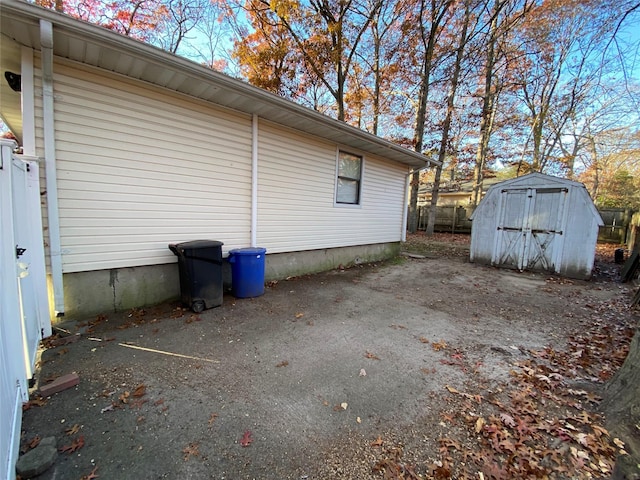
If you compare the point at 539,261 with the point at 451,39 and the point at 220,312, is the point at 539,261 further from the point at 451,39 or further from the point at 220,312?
the point at 451,39

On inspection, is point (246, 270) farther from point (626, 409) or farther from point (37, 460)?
point (626, 409)

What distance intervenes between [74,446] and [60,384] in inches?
31.1

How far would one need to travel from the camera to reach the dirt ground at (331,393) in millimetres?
1689

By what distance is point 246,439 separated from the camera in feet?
6.03

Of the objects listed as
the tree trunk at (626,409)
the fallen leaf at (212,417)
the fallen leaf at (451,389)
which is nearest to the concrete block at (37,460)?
the fallen leaf at (212,417)

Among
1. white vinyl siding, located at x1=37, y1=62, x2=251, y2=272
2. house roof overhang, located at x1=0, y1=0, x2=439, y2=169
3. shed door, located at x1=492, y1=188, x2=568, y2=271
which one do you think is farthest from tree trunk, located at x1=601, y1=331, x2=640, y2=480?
shed door, located at x1=492, y1=188, x2=568, y2=271

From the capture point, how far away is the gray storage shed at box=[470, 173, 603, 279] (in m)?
6.38

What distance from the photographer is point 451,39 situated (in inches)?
515

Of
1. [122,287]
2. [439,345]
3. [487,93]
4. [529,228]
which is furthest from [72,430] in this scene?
[487,93]

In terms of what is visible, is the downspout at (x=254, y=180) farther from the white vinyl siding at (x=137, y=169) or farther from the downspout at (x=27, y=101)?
the downspout at (x=27, y=101)

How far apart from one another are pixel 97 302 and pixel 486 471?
4532mm

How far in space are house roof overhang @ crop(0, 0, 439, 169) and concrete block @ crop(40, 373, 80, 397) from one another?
3.33 metres

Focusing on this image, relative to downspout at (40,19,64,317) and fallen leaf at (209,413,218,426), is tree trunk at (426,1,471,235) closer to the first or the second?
downspout at (40,19,64,317)

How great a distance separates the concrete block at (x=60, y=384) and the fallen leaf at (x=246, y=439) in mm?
1647
